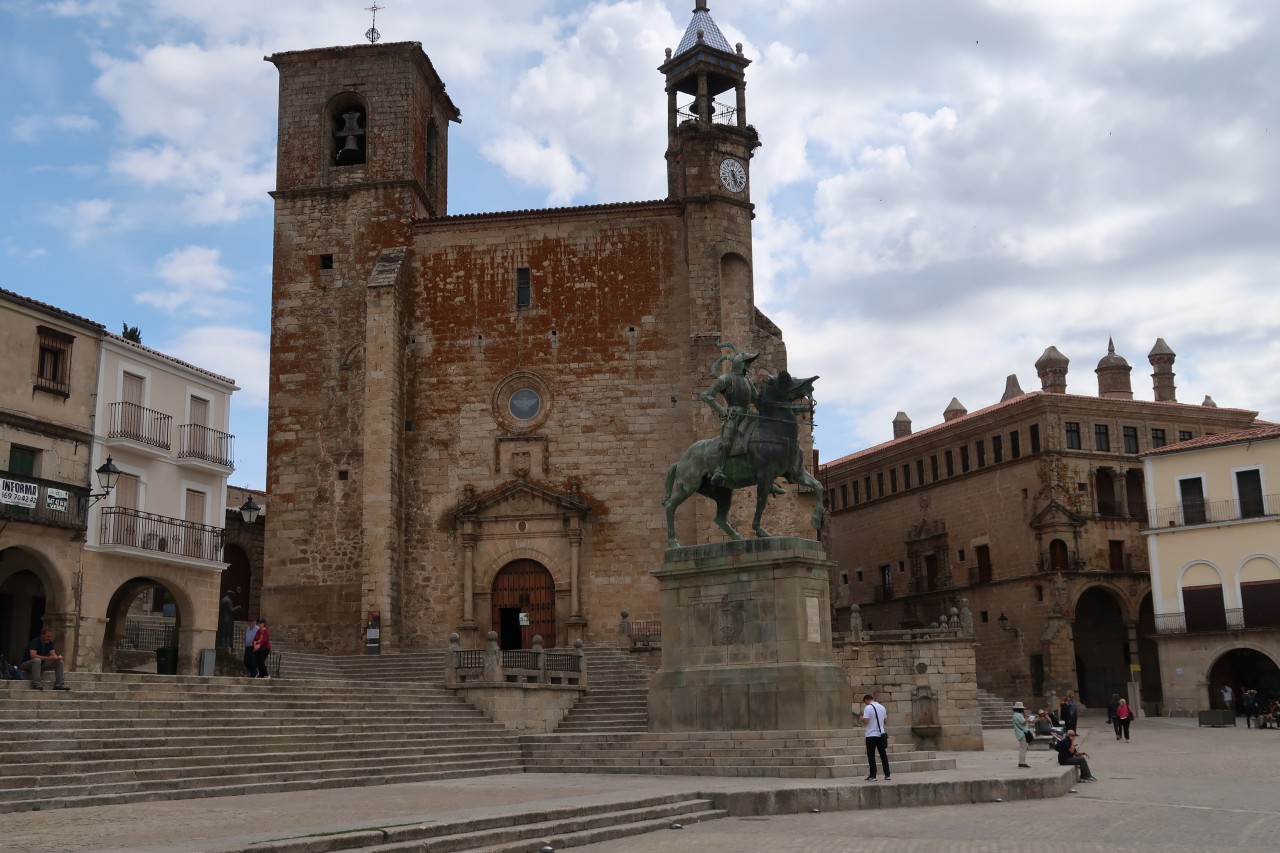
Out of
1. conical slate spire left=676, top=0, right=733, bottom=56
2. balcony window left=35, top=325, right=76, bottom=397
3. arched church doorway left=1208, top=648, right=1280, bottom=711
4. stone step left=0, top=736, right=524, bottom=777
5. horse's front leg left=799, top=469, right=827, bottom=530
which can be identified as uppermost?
conical slate spire left=676, top=0, right=733, bottom=56

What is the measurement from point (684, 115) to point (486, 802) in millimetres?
27212

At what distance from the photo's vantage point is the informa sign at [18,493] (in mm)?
22625

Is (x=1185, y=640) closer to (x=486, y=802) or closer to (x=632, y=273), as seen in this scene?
(x=632, y=273)

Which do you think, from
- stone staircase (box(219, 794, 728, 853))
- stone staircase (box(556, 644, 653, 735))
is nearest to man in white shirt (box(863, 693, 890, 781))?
stone staircase (box(219, 794, 728, 853))

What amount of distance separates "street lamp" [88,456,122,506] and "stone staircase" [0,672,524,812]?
4461 mm

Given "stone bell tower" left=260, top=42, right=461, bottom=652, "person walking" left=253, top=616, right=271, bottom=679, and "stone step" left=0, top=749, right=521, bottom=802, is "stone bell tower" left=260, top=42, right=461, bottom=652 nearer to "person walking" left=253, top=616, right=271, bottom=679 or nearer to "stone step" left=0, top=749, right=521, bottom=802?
"person walking" left=253, top=616, right=271, bottom=679

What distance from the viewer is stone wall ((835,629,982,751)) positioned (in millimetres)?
27516

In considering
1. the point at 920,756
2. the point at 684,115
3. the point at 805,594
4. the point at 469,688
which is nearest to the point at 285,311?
the point at 684,115

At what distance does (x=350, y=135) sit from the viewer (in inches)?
1398

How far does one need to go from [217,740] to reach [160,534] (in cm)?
1089

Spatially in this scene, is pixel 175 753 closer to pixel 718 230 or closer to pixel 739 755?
pixel 739 755

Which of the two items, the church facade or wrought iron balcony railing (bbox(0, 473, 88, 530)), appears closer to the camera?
wrought iron balcony railing (bbox(0, 473, 88, 530))

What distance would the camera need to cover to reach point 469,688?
24.0 m

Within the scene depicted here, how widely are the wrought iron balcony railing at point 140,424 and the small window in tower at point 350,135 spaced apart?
1081cm
